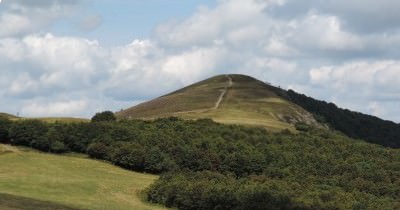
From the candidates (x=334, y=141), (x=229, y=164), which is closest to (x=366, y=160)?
(x=334, y=141)

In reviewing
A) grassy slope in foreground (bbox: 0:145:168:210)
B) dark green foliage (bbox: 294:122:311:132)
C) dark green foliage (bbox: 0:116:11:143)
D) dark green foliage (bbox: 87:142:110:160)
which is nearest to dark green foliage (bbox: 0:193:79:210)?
grassy slope in foreground (bbox: 0:145:168:210)

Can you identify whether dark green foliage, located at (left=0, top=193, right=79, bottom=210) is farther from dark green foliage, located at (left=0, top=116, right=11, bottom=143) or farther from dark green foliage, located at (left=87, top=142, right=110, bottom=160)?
dark green foliage, located at (left=0, top=116, right=11, bottom=143)

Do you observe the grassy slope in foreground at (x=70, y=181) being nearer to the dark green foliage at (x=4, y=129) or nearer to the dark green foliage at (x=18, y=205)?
the dark green foliage at (x=4, y=129)

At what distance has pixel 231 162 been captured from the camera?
435ft

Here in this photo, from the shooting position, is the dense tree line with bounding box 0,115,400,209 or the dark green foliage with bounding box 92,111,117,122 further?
the dark green foliage with bounding box 92,111,117,122

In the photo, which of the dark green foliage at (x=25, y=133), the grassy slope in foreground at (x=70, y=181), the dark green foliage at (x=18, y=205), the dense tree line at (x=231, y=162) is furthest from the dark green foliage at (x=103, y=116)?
the dark green foliage at (x=18, y=205)

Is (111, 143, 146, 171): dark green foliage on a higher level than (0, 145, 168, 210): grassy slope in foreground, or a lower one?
higher

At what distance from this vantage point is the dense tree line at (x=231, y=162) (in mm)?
96375

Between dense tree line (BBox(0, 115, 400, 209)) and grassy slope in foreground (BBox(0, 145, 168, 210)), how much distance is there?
18.0 feet

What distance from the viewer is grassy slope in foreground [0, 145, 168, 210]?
265 feet

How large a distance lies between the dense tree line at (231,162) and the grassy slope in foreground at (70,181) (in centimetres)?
547

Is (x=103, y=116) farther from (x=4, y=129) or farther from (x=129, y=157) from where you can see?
(x=129, y=157)

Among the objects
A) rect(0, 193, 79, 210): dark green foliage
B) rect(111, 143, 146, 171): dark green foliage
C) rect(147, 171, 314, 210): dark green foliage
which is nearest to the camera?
rect(0, 193, 79, 210): dark green foliage

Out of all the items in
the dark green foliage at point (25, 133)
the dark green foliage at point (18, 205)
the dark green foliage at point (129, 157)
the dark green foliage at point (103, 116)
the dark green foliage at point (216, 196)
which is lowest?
the dark green foliage at point (216, 196)
